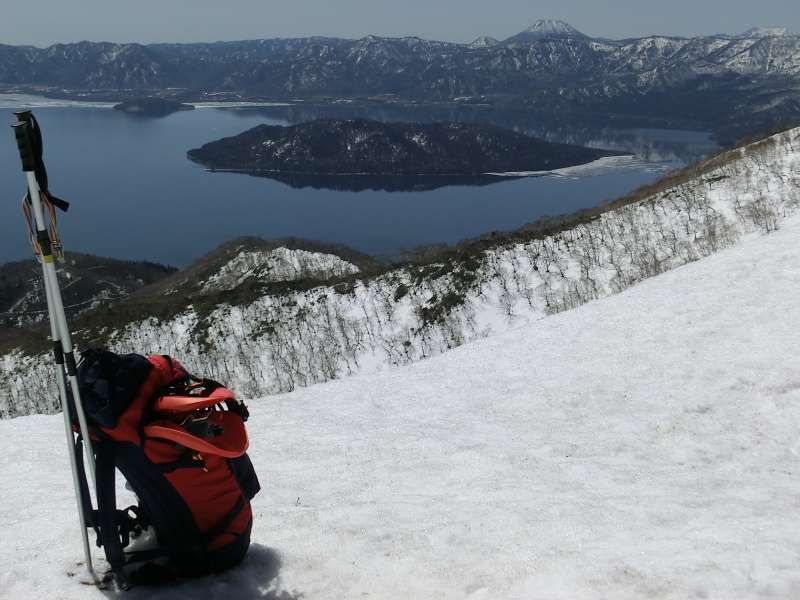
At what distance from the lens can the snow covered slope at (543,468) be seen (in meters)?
4.92

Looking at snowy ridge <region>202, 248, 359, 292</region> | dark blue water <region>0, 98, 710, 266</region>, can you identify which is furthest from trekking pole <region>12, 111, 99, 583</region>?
dark blue water <region>0, 98, 710, 266</region>

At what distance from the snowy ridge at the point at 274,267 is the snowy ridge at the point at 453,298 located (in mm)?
26149

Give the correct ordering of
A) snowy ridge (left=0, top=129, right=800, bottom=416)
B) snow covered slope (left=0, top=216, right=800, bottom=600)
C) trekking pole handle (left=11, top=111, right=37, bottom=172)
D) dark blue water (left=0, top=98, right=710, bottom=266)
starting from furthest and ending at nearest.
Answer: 1. dark blue water (left=0, top=98, right=710, bottom=266)
2. snowy ridge (left=0, top=129, right=800, bottom=416)
3. snow covered slope (left=0, top=216, right=800, bottom=600)
4. trekking pole handle (left=11, top=111, right=37, bottom=172)

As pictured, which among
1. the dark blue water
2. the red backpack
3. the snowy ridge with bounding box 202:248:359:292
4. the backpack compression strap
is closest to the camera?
the red backpack

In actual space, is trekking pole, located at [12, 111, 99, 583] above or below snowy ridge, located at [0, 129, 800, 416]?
above

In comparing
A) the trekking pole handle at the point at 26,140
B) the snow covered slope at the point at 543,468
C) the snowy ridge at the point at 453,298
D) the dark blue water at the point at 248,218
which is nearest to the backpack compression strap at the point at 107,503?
the snow covered slope at the point at 543,468

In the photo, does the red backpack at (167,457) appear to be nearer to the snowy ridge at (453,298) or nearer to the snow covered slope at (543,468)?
the snow covered slope at (543,468)

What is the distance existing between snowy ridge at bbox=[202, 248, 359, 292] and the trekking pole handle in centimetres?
5575

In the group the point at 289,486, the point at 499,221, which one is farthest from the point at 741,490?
the point at 499,221

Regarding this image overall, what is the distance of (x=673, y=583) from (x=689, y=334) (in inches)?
382

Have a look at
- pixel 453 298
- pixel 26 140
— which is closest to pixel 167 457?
pixel 26 140

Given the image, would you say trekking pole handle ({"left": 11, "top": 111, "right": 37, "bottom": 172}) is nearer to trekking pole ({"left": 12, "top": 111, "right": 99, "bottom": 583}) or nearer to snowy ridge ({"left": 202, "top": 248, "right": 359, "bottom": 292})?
trekking pole ({"left": 12, "top": 111, "right": 99, "bottom": 583})

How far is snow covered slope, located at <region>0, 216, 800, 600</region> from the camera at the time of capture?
492 centimetres

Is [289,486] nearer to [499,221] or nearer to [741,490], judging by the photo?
[741,490]
